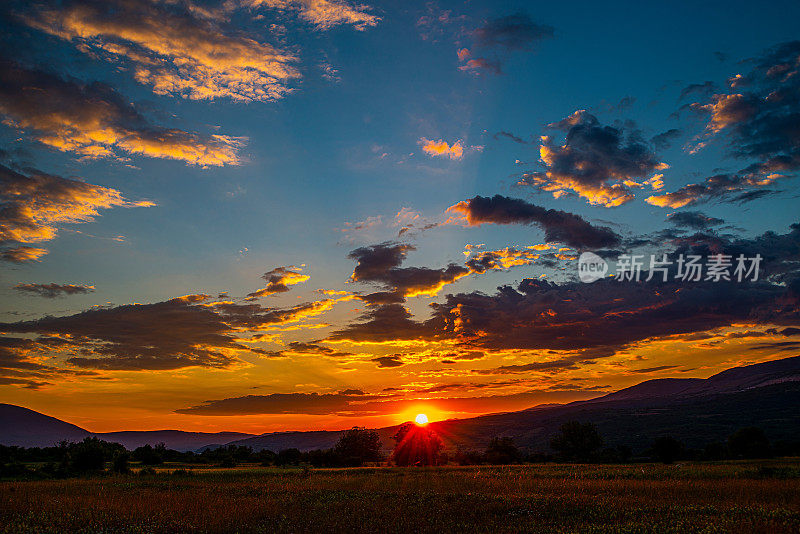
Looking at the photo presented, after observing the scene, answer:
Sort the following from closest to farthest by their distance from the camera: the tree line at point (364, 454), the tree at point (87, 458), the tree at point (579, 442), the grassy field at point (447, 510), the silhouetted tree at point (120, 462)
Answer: the grassy field at point (447, 510)
the silhouetted tree at point (120, 462)
the tree at point (87, 458)
the tree line at point (364, 454)
the tree at point (579, 442)

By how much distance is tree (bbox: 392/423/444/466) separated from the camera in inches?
4277

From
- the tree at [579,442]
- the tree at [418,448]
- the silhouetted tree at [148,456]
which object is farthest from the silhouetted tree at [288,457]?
the tree at [579,442]

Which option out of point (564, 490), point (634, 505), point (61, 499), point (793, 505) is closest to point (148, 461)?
point (61, 499)

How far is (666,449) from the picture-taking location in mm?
90688

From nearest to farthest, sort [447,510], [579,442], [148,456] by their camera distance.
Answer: [447,510], [148,456], [579,442]

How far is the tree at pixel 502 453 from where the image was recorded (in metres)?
105

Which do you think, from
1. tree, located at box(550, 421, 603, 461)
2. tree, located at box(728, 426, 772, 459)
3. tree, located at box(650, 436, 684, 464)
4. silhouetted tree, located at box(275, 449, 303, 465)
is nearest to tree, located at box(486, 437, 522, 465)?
tree, located at box(550, 421, 603, 461)

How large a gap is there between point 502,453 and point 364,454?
3472 centimetres

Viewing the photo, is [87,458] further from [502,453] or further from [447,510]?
[502,453]

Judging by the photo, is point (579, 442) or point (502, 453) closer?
point (502, 453)

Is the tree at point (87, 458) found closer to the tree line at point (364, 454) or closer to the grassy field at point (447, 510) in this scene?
the tree line at point (364, 454)

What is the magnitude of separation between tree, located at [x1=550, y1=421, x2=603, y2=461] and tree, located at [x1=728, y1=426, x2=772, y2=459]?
91.1 ft

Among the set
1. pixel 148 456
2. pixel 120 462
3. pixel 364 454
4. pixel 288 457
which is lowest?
pixel 364 454

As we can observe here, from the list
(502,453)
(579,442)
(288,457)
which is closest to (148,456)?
(288,457)
